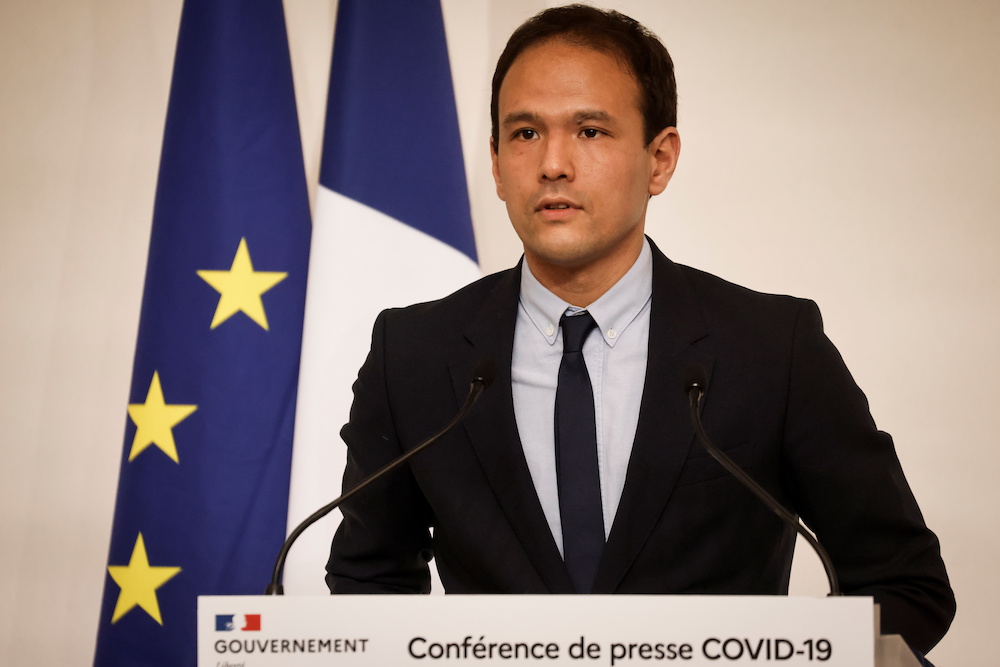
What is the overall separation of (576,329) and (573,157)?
10.5 inches

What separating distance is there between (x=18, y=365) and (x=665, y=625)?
89.3 inches

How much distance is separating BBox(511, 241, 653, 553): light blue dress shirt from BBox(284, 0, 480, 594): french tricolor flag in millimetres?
705

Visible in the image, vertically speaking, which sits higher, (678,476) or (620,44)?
(620,44)

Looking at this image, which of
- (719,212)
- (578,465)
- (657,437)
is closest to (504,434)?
(578,465)

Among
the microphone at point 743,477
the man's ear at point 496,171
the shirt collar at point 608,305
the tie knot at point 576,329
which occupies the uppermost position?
the man's ear at point 496,171

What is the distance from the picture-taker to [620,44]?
1.57 m

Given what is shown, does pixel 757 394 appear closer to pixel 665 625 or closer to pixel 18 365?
pixel 665 625

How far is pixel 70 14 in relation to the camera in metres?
2.66

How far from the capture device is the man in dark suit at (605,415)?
138 centimetres

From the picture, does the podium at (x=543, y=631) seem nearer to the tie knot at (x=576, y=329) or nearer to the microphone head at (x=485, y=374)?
the microphone head at (x=485, y=374)

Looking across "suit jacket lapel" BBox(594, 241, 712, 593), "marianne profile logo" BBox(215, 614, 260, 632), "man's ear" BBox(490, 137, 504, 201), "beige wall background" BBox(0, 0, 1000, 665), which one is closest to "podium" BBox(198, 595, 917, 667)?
"marianne profile logo" BBox(215, 614, 260, 632)

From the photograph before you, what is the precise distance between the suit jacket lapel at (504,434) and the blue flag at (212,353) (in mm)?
829

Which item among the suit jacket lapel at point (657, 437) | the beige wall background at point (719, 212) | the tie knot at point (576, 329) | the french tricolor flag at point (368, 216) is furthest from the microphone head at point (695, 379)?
the beige wall background at point (719, 212)

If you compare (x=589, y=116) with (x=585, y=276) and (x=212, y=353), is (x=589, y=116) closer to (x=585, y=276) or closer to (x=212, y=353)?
(x=585, y=276)
